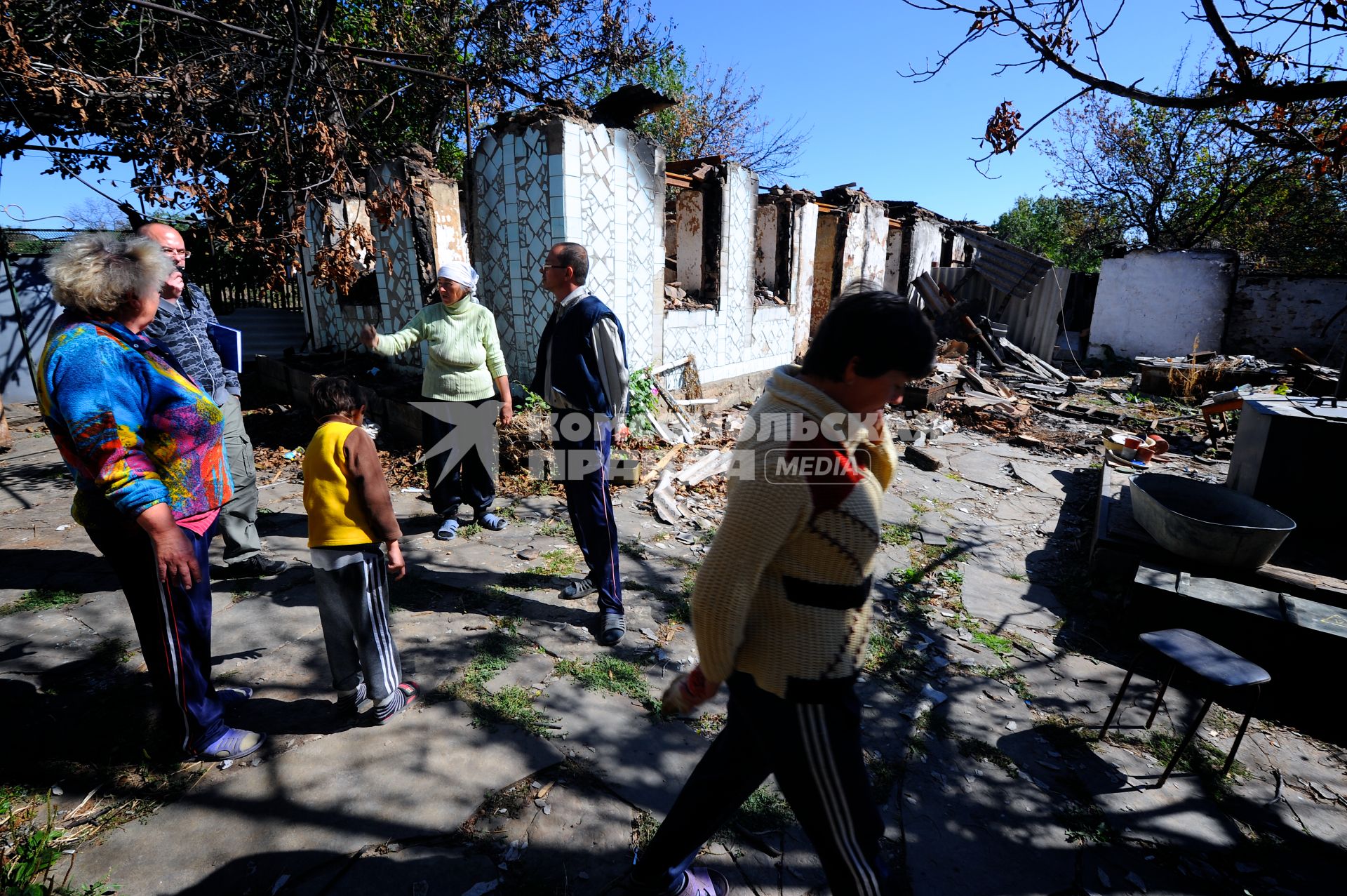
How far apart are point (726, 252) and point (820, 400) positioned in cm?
752

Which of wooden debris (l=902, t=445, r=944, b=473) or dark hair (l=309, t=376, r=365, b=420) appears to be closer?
dark hair (l=309, t=376, r=365, b=420)

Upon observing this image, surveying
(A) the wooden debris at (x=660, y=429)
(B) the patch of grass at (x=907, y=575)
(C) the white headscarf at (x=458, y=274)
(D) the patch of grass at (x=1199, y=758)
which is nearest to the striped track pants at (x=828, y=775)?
(D) the patch of grass at (x=1199, y=758)

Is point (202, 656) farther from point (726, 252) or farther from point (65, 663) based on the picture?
point (726, 252)

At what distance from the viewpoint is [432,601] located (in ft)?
12.5

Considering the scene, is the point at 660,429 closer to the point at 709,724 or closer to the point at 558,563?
the point at 558,563

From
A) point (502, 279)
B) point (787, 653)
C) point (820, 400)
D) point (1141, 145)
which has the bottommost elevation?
point (787, 653)

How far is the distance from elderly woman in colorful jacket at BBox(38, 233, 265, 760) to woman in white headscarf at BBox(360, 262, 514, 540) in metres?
1.73

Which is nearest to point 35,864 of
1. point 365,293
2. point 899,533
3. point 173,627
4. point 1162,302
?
point 173,627

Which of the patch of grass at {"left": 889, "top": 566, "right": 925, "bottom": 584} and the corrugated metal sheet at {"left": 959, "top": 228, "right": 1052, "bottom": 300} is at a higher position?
the corrugated metal sheet at {"left": 959, "top": 228, "right": 1052, "bottom": 300}

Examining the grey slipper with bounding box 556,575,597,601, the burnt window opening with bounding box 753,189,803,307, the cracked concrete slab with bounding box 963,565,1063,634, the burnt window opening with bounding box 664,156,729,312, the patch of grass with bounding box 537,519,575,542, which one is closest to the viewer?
the grey slipper with bounding box 556,575,597,601

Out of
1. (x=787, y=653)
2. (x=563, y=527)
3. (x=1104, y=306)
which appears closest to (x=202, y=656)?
(x=787, y=653)

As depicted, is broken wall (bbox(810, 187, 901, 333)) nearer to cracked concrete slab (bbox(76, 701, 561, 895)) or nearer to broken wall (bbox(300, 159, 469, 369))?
broken wall (bbox(300, 159, 469, 369))

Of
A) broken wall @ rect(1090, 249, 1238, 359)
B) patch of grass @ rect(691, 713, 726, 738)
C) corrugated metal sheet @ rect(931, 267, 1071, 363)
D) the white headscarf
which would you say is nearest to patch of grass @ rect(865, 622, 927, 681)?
patch of grass @ rect(691, 713, 726, 738)

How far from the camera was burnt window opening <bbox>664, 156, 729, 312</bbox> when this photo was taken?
8.19m
